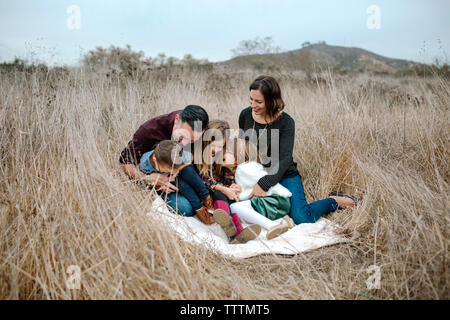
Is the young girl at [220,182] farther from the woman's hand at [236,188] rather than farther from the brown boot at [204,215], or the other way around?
the brown boot at [204,215]

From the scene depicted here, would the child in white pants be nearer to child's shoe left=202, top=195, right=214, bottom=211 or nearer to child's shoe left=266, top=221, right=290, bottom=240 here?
child's shoe left=266, top=221, right=290, bottom=240

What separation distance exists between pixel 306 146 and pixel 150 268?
233cm

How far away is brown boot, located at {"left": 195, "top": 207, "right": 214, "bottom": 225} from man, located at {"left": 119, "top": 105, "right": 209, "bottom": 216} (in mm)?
72

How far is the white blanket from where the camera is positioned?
6.19 ft

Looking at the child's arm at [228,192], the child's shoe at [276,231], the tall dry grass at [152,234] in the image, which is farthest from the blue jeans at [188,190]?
the child's shoe at [276,231]

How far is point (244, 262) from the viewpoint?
1.84m

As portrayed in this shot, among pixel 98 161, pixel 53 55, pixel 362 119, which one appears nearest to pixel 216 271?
pixel 98 161

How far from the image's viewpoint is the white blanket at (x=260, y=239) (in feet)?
6.19

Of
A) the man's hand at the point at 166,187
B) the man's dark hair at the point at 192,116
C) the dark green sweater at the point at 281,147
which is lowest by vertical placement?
the man's hand at the point at 166,187

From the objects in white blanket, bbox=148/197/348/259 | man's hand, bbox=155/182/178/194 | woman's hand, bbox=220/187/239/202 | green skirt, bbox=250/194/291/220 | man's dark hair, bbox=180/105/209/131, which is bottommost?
white blanket, bbox=148/197/348/259

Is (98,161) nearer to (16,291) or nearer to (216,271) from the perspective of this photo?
(16,291)

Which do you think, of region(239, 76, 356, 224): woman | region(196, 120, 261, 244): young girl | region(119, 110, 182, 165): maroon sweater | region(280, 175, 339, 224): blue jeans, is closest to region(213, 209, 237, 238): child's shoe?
region(196, 120, 261, 244): young girl
